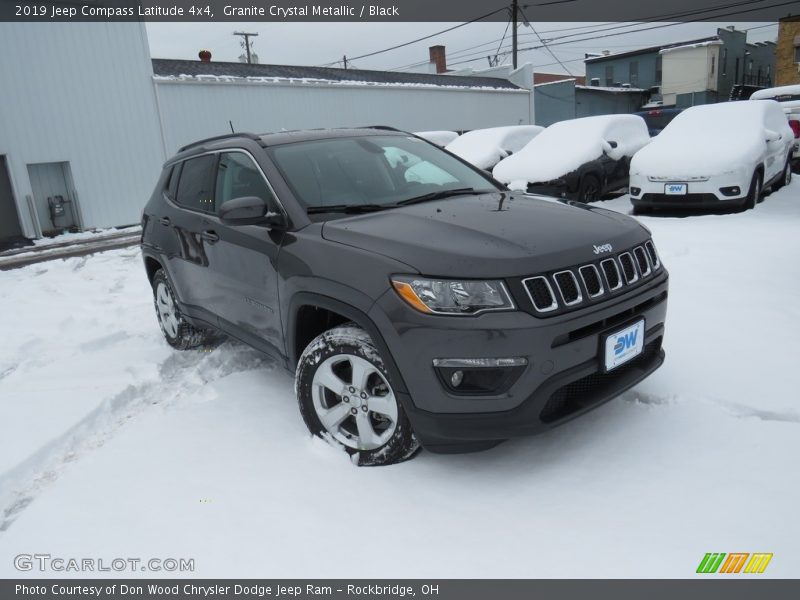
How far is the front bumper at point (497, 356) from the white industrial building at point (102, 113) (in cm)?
1362

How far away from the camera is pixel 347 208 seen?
313cm

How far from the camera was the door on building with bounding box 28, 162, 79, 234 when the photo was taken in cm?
1341

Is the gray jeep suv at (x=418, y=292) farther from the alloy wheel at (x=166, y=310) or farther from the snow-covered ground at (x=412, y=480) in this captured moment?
the alloy wheel at (x=166, y=310)

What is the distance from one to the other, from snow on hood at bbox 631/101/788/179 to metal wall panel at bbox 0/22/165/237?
38.2 feet

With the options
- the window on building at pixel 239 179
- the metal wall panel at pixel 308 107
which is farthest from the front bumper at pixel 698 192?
the metal wall panel at pixel 308 107

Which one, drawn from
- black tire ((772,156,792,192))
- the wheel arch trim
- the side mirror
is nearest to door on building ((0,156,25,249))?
the side mirror

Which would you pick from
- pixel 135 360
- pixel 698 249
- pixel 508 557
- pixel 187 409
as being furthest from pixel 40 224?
pixel 508 557

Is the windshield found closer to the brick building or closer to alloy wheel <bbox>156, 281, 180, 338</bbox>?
alloy wheel <bbox>156, 281, 180, 338</bbox>

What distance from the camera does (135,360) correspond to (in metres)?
4.66

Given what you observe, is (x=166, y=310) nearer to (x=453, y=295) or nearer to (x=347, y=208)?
(x=347, y=208)

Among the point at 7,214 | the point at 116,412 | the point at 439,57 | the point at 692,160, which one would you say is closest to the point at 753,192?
the point at 692,160

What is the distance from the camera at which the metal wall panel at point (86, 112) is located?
12672 mm

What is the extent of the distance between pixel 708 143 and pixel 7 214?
45.2ft

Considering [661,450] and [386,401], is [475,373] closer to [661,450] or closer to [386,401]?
[386,401]
